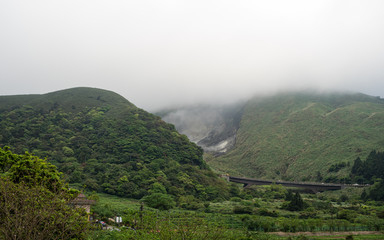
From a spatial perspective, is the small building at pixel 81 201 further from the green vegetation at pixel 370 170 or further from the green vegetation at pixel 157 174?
the green vegetation at pixel 370 170

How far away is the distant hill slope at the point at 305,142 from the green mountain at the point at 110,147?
44.4m

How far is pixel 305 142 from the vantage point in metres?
136

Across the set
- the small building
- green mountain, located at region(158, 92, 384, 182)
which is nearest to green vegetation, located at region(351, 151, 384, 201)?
green mountain, located at region(158, 92, 384, 182)

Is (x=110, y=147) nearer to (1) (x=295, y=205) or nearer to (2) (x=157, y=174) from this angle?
(2) (x=157, y=174)

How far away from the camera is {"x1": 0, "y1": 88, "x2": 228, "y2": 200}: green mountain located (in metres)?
65.2

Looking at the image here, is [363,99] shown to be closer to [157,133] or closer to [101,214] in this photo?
[157,133]

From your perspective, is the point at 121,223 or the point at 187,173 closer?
the point at 121,223

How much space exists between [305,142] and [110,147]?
91484 mm

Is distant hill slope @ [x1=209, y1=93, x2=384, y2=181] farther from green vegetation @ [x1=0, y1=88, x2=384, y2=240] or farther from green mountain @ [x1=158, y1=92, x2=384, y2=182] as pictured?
green vegetation @ [x1=0, y1=88, x2=384, y2=240]

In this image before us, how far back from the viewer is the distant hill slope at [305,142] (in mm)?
106562

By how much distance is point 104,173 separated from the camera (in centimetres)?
6750

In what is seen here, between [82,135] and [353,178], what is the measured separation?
79.9 metres

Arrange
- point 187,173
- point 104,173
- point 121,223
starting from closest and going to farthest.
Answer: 1. point 121,223
2. point 104,173
3. point 187,173

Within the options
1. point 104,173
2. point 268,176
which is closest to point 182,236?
point 104,173
